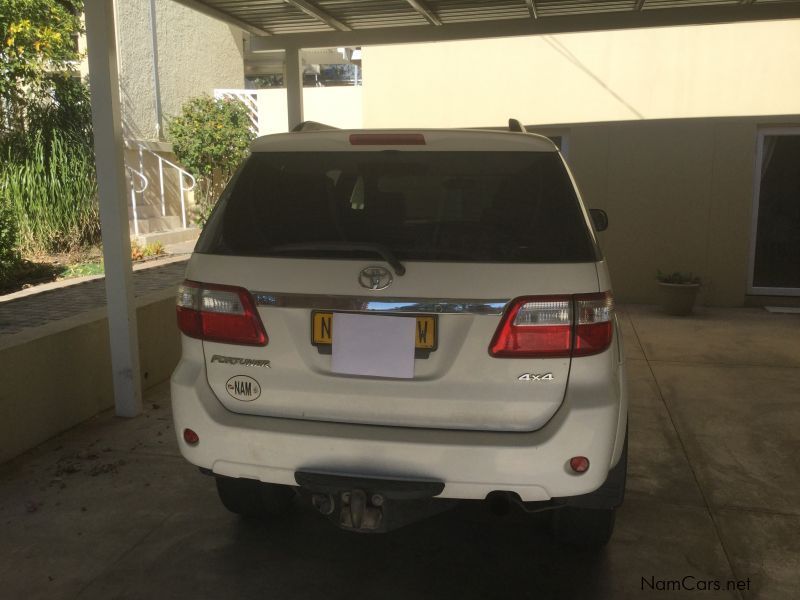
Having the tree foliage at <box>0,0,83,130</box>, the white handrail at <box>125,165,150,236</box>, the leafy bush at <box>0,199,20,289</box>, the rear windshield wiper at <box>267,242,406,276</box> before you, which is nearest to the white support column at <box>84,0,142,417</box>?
the rear windshield wiper at <box>267,242,406,276</box>

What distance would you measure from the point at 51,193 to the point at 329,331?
8.67 meters

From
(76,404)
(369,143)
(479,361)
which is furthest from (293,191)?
(76,404)

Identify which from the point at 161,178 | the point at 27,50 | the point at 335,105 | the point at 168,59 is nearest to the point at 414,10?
the point at 27,50

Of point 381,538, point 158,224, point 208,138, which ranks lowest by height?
point 381,538

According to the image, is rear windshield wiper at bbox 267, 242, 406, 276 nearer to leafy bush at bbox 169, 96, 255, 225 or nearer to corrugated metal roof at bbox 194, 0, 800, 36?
corrugated metal roof at bbox 194, 0, 800, 36

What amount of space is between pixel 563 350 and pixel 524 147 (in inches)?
31.4

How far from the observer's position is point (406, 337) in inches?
100

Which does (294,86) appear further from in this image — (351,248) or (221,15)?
(351,248)

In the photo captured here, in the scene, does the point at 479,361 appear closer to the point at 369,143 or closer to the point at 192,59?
the point at 369,143

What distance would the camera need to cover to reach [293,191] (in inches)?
115

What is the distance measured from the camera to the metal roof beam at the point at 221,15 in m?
6.31

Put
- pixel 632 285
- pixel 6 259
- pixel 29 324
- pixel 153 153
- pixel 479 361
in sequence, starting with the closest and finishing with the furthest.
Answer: pixel 479 361 < pixel 29 324 < pixel 6 259 < pixel 632 285 < pixel 153 153

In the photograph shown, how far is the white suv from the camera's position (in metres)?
2.52

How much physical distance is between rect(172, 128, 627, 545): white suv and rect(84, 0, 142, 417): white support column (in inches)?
80.4
